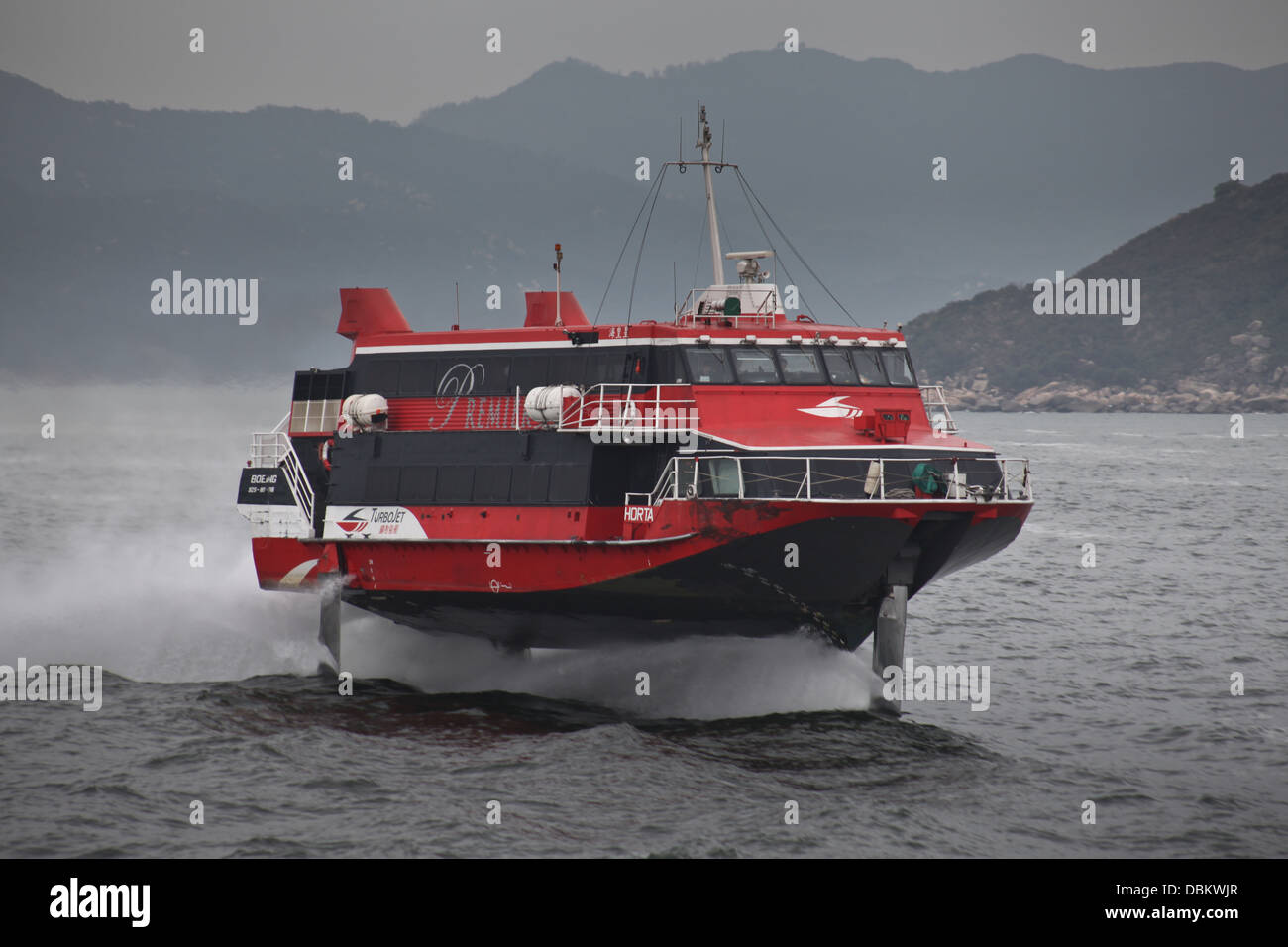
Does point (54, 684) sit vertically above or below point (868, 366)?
below

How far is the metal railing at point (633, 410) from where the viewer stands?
968 inches

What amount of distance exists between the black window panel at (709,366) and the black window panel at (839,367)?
1.97 m

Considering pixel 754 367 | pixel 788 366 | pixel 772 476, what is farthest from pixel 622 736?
pixel 788 366

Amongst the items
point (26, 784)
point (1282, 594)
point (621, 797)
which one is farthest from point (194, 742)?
point (1282, 594)

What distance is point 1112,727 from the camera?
25438 millimetres

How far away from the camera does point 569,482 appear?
83.3 ft

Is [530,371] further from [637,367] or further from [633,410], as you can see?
[633,410]

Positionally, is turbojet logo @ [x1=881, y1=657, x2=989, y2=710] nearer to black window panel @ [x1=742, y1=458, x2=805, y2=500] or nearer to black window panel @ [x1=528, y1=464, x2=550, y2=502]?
black window panel @ [x1=742, y1=458, x2=805, y2=500]

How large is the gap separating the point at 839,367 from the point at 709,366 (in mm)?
2629

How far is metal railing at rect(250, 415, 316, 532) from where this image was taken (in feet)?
97.6

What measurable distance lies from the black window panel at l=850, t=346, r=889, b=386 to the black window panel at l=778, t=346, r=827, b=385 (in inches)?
33.9

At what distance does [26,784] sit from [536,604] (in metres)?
9.21

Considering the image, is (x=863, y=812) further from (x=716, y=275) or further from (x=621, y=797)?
(x=716, y=275)
